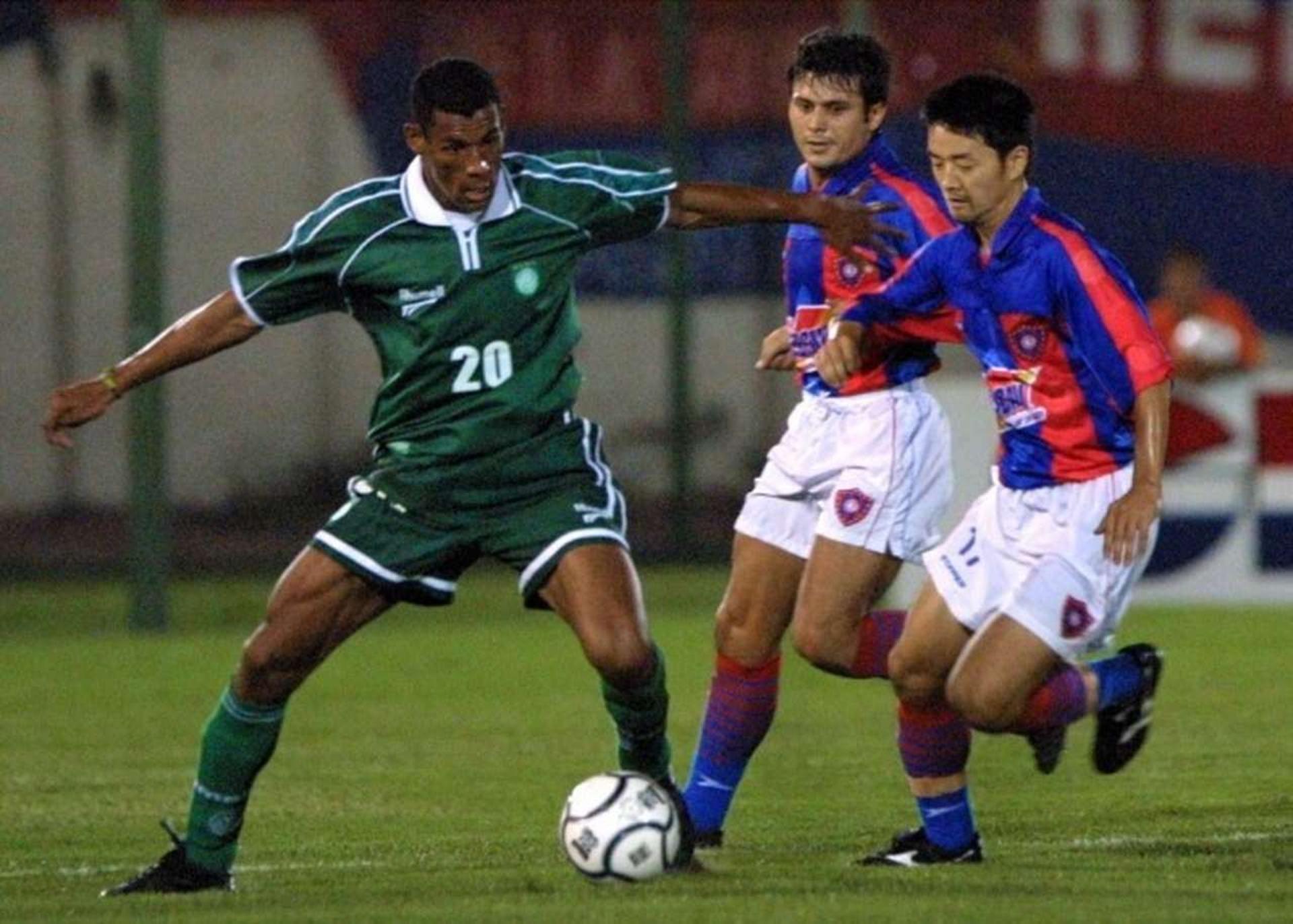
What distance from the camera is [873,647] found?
7.54 metres

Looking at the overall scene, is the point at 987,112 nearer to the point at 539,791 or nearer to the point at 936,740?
the point at 936,740

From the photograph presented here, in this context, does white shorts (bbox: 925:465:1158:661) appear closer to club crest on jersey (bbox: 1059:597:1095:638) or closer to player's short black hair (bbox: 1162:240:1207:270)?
club crest on jersey (bbox: 1059:597:1095:638)

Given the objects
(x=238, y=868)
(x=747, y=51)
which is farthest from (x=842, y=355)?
(x=747, y=51)

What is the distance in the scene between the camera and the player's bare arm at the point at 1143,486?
21.6 feet

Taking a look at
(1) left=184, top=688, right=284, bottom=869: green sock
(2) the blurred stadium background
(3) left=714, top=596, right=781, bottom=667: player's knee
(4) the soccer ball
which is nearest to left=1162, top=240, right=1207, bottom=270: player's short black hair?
(2) the blurred stadium background

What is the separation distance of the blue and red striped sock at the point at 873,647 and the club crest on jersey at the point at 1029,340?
3.11ft

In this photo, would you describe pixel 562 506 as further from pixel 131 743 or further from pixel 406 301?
pixel 131 743

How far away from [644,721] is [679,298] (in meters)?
9.71

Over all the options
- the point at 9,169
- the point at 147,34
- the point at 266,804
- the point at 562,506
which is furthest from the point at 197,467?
the point at 562,506

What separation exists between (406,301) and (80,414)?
2.55ft

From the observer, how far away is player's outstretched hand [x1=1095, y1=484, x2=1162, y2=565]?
21.6 feet

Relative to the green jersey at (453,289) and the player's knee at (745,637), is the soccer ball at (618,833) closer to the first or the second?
the green jersey at (453,289)

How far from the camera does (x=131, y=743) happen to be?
10.4 metres

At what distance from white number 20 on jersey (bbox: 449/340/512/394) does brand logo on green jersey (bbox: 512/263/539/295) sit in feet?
0.42
